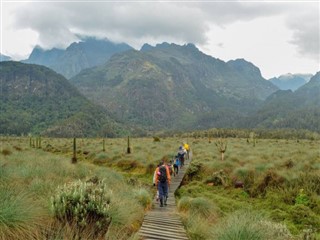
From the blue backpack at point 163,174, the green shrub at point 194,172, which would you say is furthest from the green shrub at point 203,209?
the green shrub at point 194,172

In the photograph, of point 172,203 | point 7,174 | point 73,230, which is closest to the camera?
point 73,230

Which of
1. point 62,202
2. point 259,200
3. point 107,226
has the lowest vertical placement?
point 259,200

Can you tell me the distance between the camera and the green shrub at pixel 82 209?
29.8 ft

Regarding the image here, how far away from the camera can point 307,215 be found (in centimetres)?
1655

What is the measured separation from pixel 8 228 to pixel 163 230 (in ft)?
17.1

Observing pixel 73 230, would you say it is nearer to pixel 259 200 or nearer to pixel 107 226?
pixel 107 226

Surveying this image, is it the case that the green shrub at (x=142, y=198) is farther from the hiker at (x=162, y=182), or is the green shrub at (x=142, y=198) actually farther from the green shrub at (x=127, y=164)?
the green shrub at (x=127, y=164)

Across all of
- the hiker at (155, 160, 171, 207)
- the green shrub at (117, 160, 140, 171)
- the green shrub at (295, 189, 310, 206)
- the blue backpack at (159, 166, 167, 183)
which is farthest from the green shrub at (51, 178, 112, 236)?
the green shrub at (117, 160, 140, 171)

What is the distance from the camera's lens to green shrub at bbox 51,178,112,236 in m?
9.09

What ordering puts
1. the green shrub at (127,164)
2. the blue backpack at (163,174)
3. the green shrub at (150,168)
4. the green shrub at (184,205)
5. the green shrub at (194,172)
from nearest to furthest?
the green shrub at (184,205) < the blue backpack at (163,174) < the green shrub at (194,172) < the green shrub at (150,168) < the green shrub at (127,164)

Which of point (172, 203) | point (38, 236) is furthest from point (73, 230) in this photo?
point (172, 203)

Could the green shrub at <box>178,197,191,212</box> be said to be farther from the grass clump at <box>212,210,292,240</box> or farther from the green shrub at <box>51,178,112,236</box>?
the green shrub at <box>51,178,112,236</box>

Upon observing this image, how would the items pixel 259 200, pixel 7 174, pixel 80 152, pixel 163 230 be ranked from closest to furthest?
→ pixel 163 230, pixel 7 174, pixel 259 200, pixel 80 152

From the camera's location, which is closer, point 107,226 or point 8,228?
point 8,228
